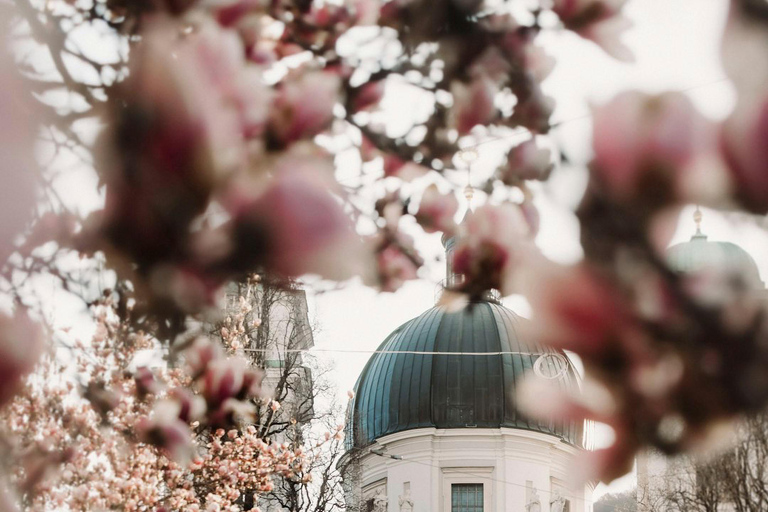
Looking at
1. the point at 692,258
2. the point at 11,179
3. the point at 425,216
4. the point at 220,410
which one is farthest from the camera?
the point at 220,410

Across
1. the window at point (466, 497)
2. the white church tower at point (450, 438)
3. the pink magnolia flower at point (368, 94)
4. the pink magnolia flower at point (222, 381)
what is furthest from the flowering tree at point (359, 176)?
the window at point (466, 497)

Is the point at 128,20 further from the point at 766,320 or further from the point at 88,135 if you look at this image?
the point at 766,320

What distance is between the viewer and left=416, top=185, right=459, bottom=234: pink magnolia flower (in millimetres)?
1427

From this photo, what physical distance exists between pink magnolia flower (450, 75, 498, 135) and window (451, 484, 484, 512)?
35785mm

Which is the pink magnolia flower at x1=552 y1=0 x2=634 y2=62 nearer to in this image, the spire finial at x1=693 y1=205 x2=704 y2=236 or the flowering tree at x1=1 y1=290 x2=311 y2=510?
the spire finial at x1=693 y1=205 x2=704 y2=236

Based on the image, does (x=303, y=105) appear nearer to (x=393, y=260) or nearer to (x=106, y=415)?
(x=393, y=260)

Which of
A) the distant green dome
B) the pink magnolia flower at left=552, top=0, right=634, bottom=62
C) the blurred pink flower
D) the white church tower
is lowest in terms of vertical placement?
the distant green dome

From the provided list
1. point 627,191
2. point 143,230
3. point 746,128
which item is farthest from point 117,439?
point 746,128

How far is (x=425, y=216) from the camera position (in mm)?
1465

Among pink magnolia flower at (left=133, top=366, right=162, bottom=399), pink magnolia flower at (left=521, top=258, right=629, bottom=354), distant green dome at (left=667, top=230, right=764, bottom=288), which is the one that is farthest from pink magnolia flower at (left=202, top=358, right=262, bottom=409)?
distant green dome at (left=667, top=230, right=764, bottom=288)

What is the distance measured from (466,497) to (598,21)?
119 ft

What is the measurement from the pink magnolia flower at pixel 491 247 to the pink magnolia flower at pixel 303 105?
0.24 meters

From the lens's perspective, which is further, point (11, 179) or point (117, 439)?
point (117, 439)

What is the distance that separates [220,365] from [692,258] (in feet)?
3.23
